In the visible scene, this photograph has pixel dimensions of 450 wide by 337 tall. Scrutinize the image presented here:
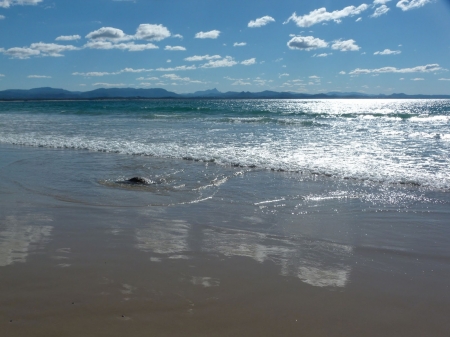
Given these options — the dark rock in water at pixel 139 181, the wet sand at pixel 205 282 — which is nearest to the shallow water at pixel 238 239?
the wet sand at pixel 205 282

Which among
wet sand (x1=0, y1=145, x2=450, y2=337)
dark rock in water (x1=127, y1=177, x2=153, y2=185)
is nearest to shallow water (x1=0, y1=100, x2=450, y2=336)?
wet sand (x1=0, y1=145, x2=450, y2=337)

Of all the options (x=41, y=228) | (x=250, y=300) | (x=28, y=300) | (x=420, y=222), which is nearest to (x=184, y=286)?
(x=250, y=300)

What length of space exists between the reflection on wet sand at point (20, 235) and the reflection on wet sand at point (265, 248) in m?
1.18

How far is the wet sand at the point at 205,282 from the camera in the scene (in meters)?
3.24

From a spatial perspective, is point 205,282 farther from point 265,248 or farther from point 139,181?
point 139,181

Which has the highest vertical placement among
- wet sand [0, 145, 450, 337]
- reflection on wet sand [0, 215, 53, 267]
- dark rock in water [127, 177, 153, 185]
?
dark rock in water [127, 177, 153, 185]

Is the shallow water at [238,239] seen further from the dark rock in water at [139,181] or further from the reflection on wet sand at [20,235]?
the dark rock in water at [139,181]

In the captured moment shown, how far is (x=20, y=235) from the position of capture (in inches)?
203

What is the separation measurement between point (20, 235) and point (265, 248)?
294 centimetres

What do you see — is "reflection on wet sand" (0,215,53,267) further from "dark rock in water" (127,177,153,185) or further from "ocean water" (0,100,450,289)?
"dark rock in water" (127,177,153,185)

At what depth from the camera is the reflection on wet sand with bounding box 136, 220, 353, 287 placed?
13.8ft

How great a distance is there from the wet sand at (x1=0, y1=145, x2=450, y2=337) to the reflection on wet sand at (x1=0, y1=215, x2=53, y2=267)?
0.5 inches

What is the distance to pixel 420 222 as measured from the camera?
6.00m

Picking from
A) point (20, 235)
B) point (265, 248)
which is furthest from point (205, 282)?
Answer: point (20, 235)
